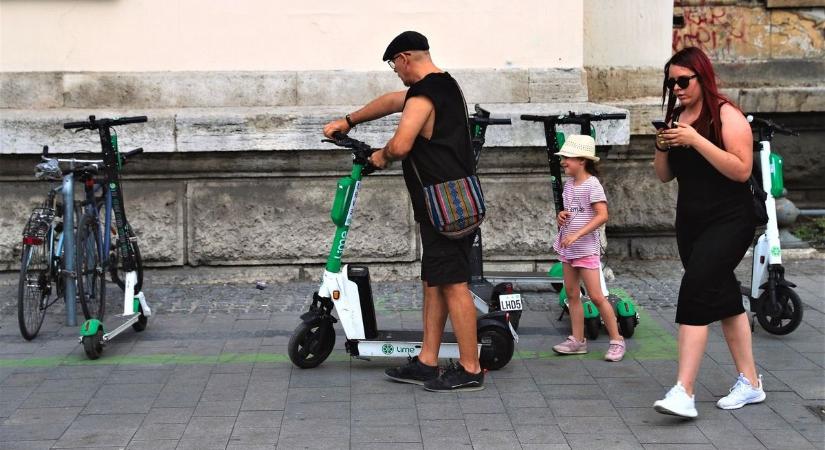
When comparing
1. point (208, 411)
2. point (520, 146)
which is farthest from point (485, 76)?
point (208, 411)

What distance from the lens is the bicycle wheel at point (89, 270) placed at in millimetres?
6190

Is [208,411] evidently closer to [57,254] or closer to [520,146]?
[57,254]

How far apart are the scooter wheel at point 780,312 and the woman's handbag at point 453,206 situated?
1.98 metres

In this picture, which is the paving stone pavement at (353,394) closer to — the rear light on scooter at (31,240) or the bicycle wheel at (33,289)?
the bicycle wheel at (33,289)

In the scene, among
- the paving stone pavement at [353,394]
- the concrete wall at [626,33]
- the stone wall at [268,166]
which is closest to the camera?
the paving stone pavement at [353,394]

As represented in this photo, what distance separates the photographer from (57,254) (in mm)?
6219

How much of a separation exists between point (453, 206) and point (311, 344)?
110 centimetres

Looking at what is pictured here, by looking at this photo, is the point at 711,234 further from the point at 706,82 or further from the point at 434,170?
the point at 434,170

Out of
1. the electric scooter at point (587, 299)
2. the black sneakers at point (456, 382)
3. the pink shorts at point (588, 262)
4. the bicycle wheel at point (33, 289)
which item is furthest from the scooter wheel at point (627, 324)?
the bicycle wheel at point (33, 289)

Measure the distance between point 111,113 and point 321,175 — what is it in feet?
4.82

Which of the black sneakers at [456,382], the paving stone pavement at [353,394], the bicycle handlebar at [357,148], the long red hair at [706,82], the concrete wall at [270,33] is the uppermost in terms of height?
the concrete wall at [270,33]

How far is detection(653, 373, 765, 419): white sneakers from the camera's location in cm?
462

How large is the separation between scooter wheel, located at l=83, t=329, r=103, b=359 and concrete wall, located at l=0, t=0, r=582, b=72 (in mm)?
2520

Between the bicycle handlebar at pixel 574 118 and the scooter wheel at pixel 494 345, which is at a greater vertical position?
the bicycle handlebar at pixel 574 118
